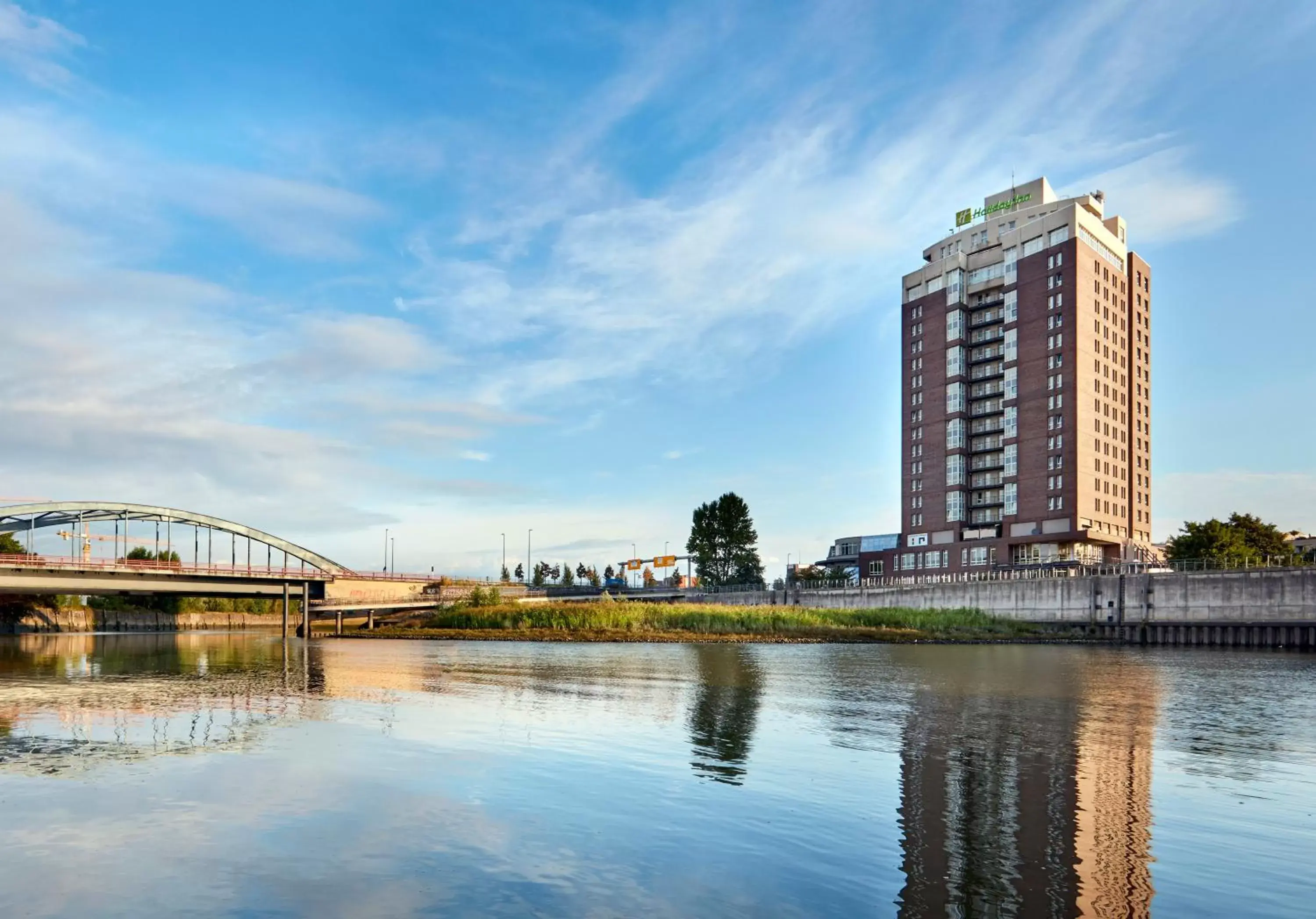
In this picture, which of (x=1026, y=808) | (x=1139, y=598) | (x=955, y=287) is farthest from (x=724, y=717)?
(x=955, y=287)

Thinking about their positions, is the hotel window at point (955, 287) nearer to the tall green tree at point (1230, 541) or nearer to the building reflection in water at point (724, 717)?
the tall green tree at point (1230, 541)

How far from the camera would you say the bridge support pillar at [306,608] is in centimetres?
11150

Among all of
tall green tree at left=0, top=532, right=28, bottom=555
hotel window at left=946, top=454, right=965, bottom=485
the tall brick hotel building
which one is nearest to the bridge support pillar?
tall green tree at left=0, top=532, right=28, bottom=555

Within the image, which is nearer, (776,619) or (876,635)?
(876,635)

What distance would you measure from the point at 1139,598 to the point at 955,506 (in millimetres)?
53300

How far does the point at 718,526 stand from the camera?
650 ft

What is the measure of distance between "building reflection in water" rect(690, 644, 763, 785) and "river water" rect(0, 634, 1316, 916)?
17 cm

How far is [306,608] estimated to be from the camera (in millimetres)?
114375

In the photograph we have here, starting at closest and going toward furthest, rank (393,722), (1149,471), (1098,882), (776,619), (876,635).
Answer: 1. (1098,882)
2. (393,722)
3. (876,635)
4. (776,619)
5. (1149,471)

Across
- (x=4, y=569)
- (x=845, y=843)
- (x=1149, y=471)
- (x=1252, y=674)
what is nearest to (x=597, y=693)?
(x=845, y=843)

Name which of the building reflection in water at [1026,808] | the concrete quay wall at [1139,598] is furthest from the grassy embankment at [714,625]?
the building reflection in water at [1026,808]

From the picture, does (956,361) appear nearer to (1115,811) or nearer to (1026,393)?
(1026,393)

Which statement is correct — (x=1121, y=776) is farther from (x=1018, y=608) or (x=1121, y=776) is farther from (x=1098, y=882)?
(x=1018, y=608)

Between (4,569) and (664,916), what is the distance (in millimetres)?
98762
